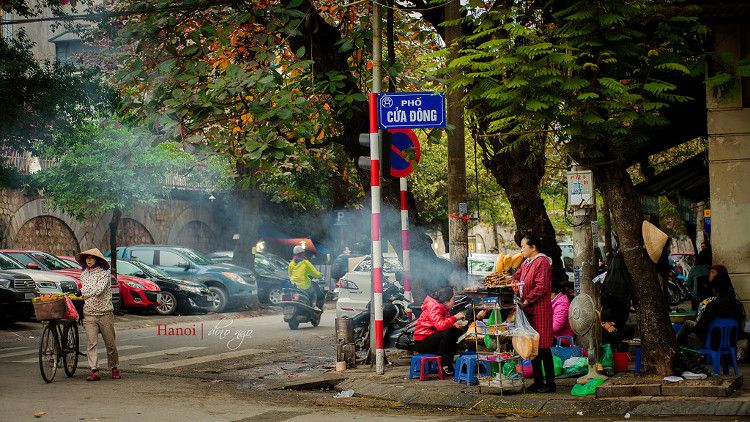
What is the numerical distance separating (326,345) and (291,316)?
11.6 ft

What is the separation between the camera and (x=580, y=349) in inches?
496

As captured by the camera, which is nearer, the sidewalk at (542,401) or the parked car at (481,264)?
the sidewalk at (542,401)

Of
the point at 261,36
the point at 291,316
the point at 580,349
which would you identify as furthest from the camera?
the point at 291,316

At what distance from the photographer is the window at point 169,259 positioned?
1111 inches

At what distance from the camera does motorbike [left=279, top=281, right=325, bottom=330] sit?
21.3 m

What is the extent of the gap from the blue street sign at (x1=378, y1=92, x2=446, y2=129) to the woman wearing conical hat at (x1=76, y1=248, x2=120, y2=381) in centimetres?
420

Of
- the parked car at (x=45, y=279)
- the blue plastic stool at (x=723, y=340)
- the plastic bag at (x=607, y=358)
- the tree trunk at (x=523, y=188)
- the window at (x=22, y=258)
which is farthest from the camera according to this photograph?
the window at (x=22, y=258)

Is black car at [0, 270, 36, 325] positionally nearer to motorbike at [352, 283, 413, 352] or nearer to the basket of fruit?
the basket of fruit

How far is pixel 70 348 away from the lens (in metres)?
13.4

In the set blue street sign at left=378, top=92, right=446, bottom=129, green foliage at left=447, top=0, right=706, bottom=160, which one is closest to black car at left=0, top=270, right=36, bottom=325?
blue street sign at left=378, top=92, right=446, bottom=129

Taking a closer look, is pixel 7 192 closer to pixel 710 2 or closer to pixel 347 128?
pixel 347 128

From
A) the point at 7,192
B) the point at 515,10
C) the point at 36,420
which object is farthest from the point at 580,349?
the point at 7,192

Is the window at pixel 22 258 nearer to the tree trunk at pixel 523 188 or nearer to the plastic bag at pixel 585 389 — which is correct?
the tree trunk at pixel 523 188

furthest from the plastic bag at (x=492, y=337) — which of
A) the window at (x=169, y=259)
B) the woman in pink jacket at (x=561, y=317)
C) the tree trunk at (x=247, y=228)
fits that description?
the tree trunk at (x=247, y=228)
